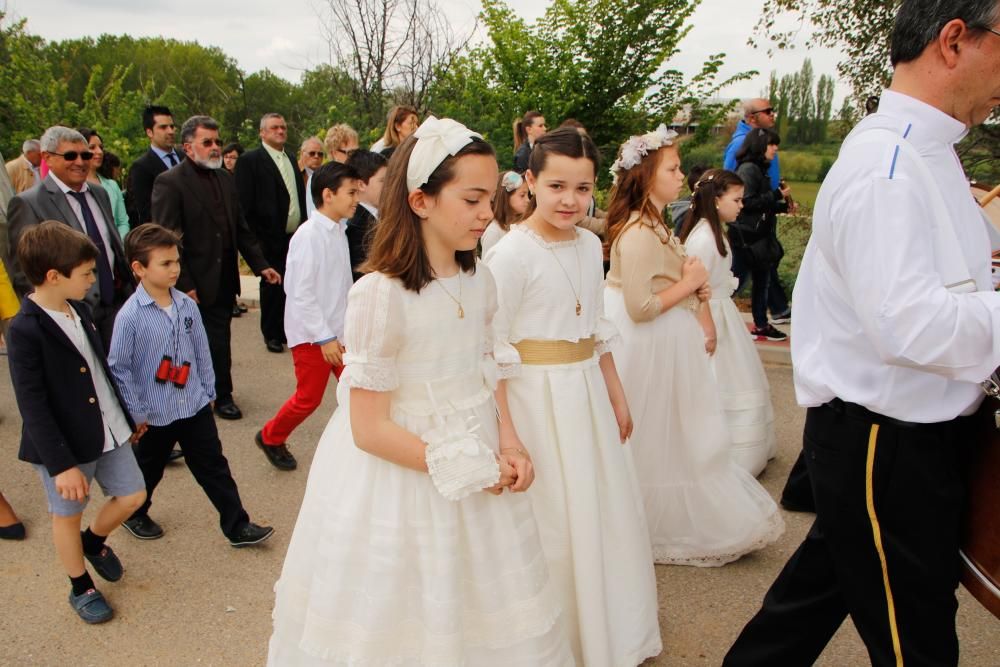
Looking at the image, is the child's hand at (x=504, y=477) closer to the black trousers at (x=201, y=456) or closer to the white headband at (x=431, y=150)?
the white headband at (x=431, y=150)

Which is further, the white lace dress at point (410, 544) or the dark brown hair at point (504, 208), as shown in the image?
the dark brown hair at point (504, 208)

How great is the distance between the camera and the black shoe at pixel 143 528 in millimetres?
3908

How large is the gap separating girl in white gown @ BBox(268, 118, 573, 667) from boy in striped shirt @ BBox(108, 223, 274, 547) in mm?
1538

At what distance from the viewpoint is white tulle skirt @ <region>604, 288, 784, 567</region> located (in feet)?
11.8

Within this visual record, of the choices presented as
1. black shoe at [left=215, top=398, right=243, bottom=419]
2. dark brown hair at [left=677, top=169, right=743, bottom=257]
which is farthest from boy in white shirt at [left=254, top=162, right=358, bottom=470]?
dark brown hair at [left=677, top=169, right=743, bottom=257]

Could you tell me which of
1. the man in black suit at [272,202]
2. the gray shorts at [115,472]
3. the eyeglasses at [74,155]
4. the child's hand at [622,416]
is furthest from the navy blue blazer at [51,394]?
the man in black suit at [272,202]

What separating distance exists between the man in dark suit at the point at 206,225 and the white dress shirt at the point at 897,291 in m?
4.51

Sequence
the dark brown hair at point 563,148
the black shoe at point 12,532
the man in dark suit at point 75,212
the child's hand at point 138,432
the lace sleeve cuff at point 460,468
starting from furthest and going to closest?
the man in dark suit at point 75,212 < the black shoe at point 12,532 < the child's hand at point 138,432 < the dark brown hair at point 563,148 < the lace sleeve cuff at point 460,468

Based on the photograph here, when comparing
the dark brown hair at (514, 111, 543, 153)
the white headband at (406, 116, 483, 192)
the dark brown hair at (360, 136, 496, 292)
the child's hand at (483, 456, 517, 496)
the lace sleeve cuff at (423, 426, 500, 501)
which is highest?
the dark brown hair at (514, 111, 543, 153)

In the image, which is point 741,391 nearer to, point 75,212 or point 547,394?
point 547,394

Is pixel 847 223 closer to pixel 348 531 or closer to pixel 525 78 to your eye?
pixel 348 531

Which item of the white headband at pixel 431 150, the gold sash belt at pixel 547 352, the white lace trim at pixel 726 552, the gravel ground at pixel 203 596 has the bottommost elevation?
the gravel ground at pixel 203 596

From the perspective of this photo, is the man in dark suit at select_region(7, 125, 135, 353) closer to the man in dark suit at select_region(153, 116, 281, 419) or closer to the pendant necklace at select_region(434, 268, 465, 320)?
the man in dark suit at select_region(153, 116, 281, 419)

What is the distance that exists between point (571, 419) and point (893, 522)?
3.67 feet
